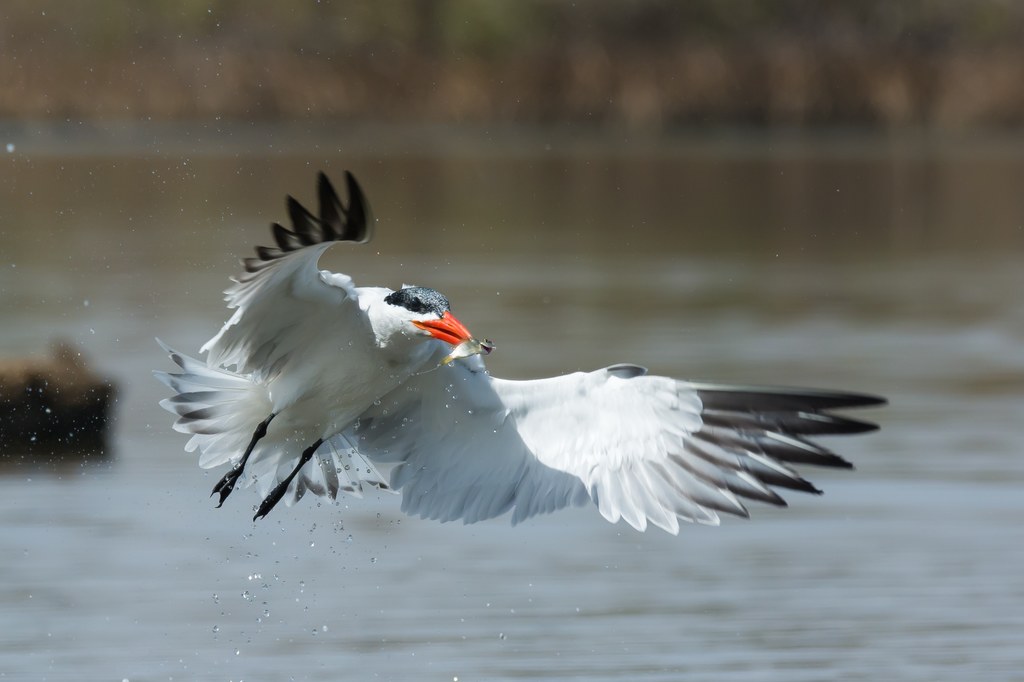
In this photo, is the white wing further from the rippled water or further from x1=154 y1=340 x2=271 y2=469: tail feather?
the rippled water

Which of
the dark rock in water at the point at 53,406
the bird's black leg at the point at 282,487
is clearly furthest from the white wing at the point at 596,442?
the dark rock in water at the point at 53,406

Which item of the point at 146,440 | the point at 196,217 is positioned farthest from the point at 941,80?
the point at 146,440

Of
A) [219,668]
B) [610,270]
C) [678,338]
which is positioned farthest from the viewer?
[610,270]

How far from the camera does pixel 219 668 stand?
7.52m

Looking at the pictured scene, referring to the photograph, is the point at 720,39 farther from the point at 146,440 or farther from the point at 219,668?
the point at 219,668

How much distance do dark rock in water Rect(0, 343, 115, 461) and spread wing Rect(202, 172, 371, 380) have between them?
2814mm

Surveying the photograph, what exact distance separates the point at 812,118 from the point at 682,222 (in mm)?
11178

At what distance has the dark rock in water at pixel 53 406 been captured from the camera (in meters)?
10.3

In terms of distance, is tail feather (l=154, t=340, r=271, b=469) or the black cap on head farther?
tail feather (l=154, t=340, r=271, b=469)

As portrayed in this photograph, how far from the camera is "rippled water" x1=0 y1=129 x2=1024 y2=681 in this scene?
768 cm

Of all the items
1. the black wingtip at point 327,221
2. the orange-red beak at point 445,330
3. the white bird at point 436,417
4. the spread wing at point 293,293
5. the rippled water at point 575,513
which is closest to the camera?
the black wingtip at point 327,221

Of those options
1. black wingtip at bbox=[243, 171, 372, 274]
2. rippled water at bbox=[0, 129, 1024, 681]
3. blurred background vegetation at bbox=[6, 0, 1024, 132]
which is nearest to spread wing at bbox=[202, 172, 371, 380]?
black wingtip at bbox=[243, 171, 372, 274]

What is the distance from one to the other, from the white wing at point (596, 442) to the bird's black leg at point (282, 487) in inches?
7.4

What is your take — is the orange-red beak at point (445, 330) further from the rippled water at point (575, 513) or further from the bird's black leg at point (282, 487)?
the rippled water at point (575, 513)
